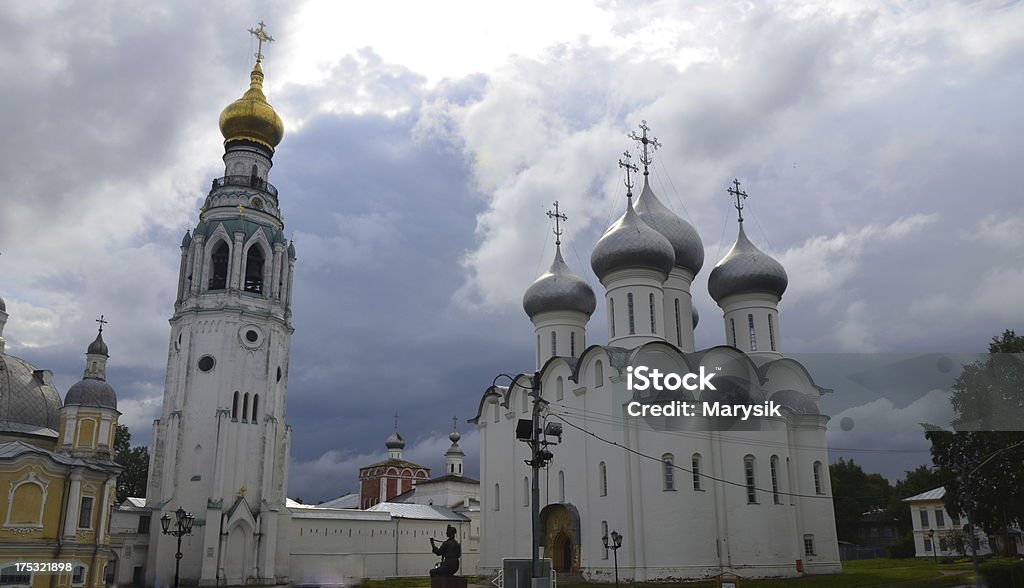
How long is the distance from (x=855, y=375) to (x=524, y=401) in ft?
67.3

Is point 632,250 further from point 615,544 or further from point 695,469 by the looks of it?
point 615,544

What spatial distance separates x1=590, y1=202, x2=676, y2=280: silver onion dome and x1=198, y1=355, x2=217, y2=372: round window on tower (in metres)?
18.5

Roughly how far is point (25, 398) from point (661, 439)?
2580 cm

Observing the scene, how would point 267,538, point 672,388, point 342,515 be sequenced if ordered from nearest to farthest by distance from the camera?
point 672,388 < point 267,538 < point 342,515

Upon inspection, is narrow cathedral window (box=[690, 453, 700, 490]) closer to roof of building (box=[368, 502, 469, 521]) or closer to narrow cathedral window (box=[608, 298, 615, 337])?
narrow cathedral window (box=[608, 298, 615, 337])

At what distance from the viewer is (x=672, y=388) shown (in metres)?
29.0

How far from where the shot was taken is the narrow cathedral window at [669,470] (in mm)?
27422

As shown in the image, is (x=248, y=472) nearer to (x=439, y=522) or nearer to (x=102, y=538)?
(x=102, y=538)

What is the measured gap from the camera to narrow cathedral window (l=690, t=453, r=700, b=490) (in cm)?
2759

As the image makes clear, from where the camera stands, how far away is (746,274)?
32938mm

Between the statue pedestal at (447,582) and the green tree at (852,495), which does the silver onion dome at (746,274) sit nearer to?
the statue pedestal at (447,582)

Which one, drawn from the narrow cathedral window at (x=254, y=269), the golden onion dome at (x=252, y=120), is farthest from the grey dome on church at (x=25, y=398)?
the golden onion dome at (x=252, y=120)

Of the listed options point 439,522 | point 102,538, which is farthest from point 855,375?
point 439,522

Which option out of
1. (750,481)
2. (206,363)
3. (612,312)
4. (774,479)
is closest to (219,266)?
(206,363)
